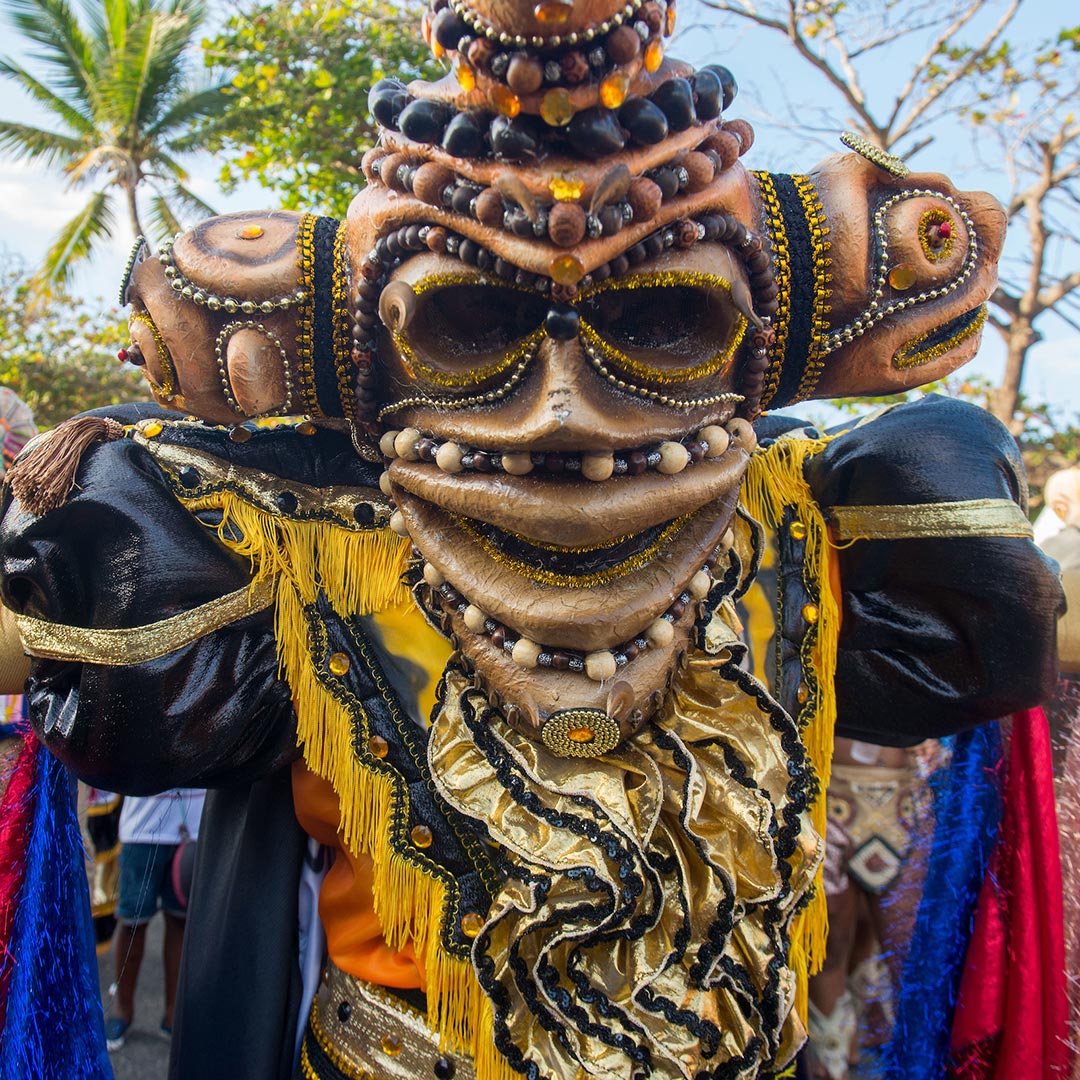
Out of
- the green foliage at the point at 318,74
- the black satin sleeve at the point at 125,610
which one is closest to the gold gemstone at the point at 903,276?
the black satin sleeve at the point at 125,610

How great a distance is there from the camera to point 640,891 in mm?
1246

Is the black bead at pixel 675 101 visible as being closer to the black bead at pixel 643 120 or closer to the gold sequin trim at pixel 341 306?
the black bead at pixel 643 120

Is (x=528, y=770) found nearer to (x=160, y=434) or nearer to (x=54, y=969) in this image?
(x=160, y=434)

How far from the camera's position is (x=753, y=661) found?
1.54 meters

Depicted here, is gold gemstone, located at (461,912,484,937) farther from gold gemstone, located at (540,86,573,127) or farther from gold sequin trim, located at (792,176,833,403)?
gold gemstone, located at (540,86,573,127)

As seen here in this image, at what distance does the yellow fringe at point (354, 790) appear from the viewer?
1397 millimetres

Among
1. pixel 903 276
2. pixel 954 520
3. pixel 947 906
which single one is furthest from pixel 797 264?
pixel 947 906

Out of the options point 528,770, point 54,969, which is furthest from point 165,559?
point 54,969

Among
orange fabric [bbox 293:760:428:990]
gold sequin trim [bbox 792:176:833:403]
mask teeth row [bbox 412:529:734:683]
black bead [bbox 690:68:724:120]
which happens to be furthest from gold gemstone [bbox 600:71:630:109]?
orange fabric [bbox 293:760:428:990]

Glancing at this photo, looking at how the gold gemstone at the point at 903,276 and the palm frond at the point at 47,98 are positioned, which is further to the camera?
the palm frond at the point at 47,98

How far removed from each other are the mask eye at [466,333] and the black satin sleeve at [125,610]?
46 centimetres

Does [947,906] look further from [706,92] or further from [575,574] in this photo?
[706,92]

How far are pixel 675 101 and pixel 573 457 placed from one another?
0.44 metres

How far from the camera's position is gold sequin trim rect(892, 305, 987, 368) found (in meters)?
1.29
